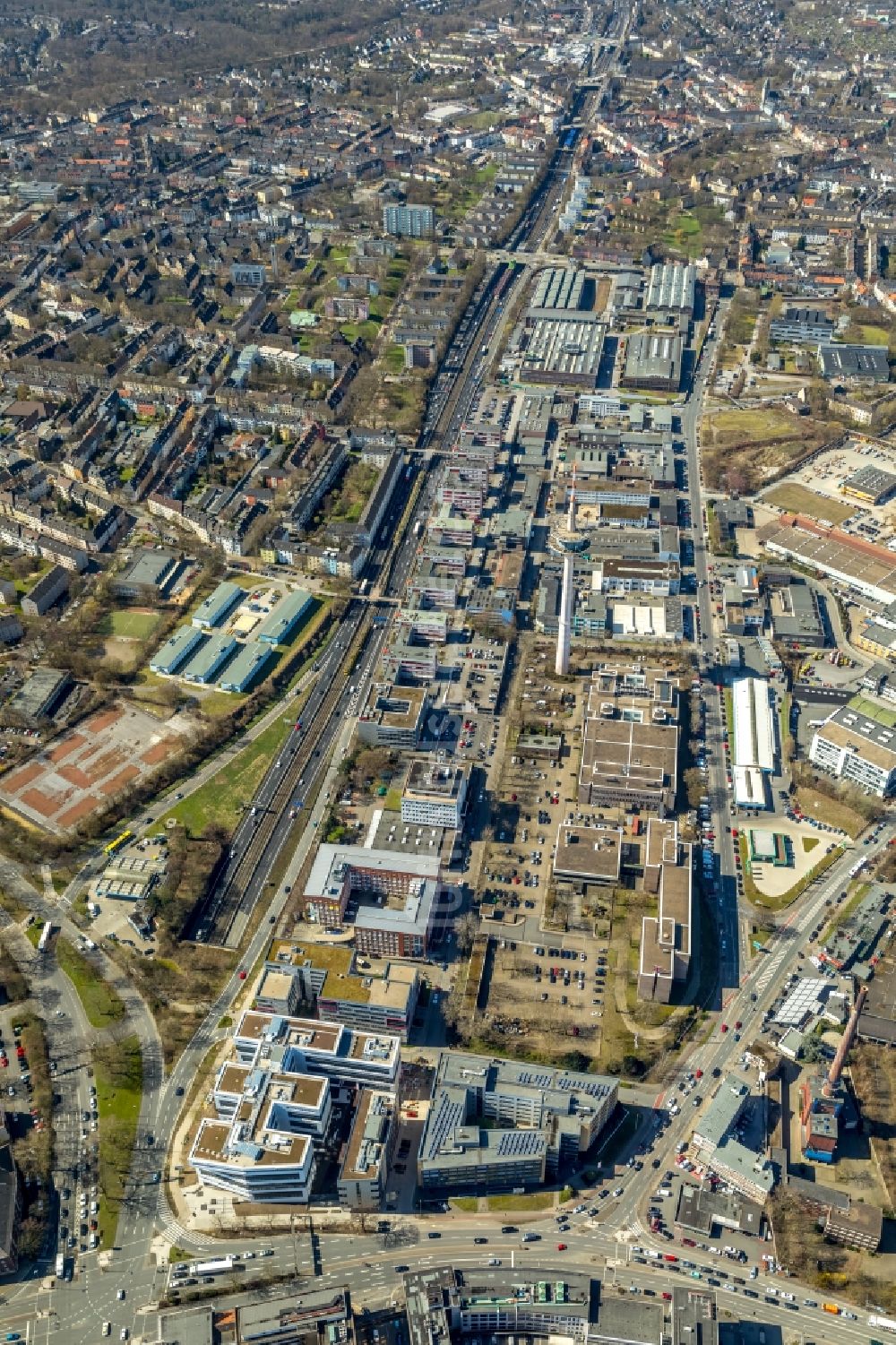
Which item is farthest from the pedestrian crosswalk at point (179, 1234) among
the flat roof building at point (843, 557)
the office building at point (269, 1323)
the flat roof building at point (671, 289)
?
the flat roof building at point (671, 289)

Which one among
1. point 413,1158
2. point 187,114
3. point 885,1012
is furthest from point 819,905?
point 187,114

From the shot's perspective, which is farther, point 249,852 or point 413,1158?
point 249,852

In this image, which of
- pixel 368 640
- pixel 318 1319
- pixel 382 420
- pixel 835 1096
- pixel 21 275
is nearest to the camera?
pixel 318 1319

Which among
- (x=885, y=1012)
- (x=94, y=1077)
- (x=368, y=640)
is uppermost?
(x=368, y=640)

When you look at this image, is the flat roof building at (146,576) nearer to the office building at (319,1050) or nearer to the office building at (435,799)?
the office building at (435,799)

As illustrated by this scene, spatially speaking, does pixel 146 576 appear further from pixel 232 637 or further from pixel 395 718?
pixel 395 718

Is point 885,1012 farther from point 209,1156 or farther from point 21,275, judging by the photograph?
point 21,275
